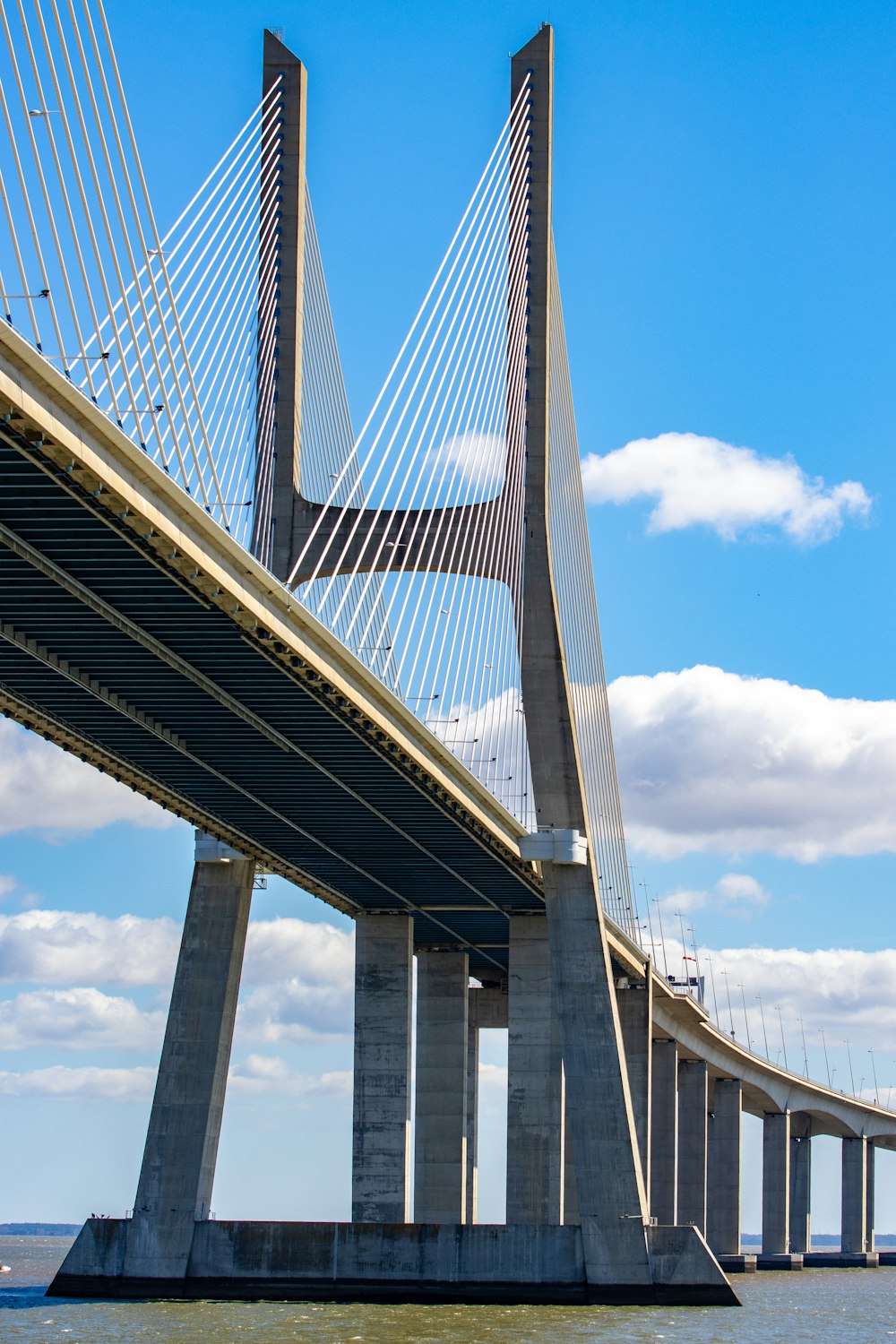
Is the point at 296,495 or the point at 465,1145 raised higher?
the point at 296,495

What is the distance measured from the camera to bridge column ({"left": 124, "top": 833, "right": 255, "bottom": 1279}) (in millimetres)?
46469

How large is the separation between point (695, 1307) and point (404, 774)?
14.4 m

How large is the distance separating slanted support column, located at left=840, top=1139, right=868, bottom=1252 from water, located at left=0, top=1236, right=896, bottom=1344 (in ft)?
176

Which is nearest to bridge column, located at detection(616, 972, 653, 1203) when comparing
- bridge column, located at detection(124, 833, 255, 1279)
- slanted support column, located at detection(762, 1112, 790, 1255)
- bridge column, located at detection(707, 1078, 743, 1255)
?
bridge column, located at detection(124, 833, 255, 1279)

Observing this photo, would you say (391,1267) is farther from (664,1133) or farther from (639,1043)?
(664,1133)

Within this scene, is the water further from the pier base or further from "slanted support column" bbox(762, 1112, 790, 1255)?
"slanted support column" bbox(762, 1112, 790, 1255)

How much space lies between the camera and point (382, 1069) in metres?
55.6

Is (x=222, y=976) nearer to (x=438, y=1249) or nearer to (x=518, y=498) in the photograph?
(x=438, y=1249)

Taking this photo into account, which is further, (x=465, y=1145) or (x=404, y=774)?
(x=465, y=1145)

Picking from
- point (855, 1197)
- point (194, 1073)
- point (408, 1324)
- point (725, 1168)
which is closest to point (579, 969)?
point (194, 1073)

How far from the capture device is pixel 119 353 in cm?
2394

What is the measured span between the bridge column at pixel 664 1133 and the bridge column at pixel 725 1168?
439 inches

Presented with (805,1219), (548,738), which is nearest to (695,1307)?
(548,738)

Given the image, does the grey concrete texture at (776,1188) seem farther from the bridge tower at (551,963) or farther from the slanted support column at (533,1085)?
the bridge tower at (551,963)
